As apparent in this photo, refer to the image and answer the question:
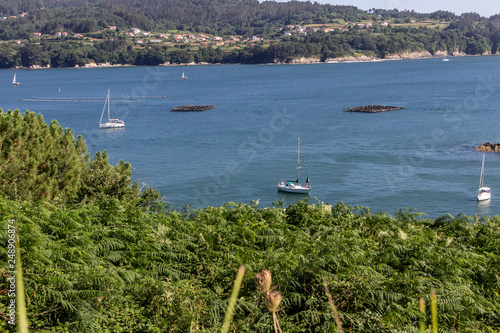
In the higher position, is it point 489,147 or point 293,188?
point 489,147

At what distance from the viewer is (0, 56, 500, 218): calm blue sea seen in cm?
3666

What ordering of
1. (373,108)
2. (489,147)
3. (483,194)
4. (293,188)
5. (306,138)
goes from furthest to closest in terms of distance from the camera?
(373,108) < (306,138) < (489,147) < (293,188) < (483,194)

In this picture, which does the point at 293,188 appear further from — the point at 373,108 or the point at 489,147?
the point at 373,108

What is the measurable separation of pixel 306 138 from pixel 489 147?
17259 mm

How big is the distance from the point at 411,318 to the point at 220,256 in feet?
9.46

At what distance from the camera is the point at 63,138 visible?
17.3 m

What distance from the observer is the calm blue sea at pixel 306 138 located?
36.7 meters

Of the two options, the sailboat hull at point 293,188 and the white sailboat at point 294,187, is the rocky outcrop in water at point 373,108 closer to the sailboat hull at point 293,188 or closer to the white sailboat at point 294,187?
the white sailboat at point 294,187

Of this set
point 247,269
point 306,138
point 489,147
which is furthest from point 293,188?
point 247,269

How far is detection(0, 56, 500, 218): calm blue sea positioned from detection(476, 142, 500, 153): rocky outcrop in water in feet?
3.28

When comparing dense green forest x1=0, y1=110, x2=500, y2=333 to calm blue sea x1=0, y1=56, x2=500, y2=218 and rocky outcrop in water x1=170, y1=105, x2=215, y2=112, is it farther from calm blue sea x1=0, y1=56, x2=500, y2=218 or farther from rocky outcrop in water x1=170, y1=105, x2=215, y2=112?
rocky outcrop in water x1=170, y1=105, x2=215, y2=112

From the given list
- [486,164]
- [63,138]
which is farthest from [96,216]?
[486,164]

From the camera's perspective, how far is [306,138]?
185 ft

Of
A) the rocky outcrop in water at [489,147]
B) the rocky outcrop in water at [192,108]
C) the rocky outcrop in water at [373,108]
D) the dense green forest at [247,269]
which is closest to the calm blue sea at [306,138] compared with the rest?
the rocky outcrop in water at [489,147]
